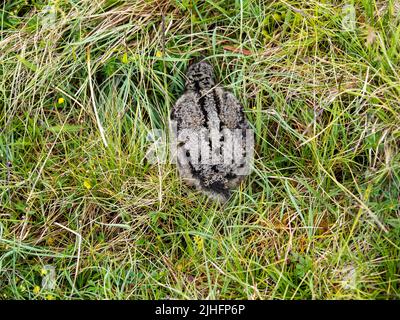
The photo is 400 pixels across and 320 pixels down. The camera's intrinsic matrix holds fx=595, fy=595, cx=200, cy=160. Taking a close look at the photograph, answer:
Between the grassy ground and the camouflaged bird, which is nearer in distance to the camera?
the grassy ground

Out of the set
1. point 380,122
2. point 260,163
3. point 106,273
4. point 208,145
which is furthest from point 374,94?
point 106,273

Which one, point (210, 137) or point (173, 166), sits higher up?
point (210, 137)

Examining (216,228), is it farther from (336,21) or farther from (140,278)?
(336,21)

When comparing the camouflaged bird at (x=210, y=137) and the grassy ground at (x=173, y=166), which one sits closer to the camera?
the grassy ground at (x=173, y=166)
